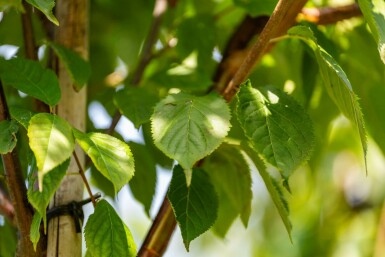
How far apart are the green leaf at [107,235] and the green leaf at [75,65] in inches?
7.0

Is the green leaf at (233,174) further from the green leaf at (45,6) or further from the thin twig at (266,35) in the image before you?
the green leaf at (45,6)

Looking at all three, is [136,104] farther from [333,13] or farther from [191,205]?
[333,13]

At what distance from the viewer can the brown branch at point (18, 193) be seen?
0.63 meters

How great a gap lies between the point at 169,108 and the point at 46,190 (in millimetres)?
122

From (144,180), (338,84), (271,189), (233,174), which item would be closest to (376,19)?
(338,84)

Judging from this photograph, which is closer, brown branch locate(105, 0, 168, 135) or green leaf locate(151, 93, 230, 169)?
green leaf locate(151, 93, 230, 169)

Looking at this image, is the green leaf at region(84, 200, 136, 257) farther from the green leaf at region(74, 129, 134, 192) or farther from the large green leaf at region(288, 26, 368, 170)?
the large green leaf at region(288, 26, 368, 170)

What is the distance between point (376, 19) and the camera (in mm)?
602

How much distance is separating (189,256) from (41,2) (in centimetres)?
162

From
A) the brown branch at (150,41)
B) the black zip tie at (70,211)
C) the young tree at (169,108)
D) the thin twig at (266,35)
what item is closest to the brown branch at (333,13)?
the young tree at (169,108)

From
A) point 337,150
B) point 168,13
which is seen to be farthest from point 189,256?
point 168,13

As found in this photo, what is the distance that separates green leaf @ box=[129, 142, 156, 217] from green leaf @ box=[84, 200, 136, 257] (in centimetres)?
24

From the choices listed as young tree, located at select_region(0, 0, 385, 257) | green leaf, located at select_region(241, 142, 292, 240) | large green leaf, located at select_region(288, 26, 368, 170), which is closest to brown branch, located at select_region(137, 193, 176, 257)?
young tree, located at select_region(0, 0, 385, 257)

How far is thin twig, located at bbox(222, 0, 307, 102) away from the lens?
0.60 metres
